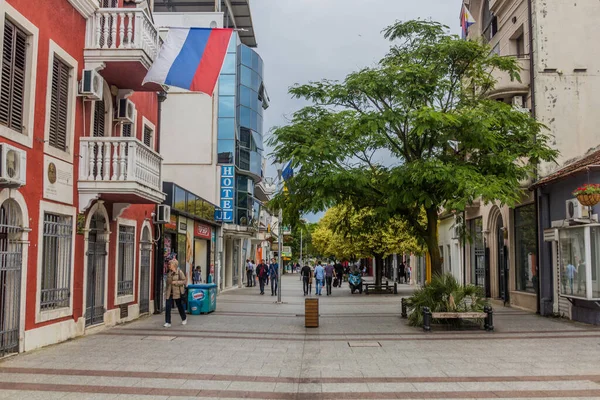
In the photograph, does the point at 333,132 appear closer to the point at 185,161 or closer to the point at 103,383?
the point at 103,383

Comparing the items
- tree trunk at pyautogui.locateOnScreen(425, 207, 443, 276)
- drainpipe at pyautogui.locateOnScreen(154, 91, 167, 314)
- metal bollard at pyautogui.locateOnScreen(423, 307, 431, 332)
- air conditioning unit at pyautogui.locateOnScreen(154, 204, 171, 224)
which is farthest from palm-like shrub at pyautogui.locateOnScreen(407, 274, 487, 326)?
drainpipe at pyautogui.locateOnScreen(154, 91, 167, 314)

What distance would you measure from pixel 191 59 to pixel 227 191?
20849mm

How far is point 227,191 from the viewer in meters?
33.2

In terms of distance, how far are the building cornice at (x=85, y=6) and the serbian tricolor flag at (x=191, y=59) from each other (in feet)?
6.40

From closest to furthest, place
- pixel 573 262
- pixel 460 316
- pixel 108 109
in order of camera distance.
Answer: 1. pixel 460 316
2. pixel 108 109
3. pixel 573 262

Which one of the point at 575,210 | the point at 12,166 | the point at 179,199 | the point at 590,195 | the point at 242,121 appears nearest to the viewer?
the point at 12,166

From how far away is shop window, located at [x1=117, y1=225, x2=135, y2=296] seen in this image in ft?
52.4

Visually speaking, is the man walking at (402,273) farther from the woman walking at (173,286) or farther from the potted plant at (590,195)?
the woman walking at (173,286)

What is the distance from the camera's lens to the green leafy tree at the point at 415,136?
14.7 m

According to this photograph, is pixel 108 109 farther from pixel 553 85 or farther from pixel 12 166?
pixel 553 85

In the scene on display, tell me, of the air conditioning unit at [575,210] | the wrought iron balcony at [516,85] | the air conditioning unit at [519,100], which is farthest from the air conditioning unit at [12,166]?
the air conditioning unit at [519,100]

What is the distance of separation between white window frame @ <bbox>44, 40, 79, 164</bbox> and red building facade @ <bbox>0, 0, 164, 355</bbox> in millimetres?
22

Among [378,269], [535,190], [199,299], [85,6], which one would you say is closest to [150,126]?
[199,299]

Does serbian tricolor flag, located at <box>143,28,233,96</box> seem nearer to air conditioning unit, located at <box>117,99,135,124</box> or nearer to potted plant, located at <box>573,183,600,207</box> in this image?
air conditioning unit, located at <box>117,99,135,124</box>
